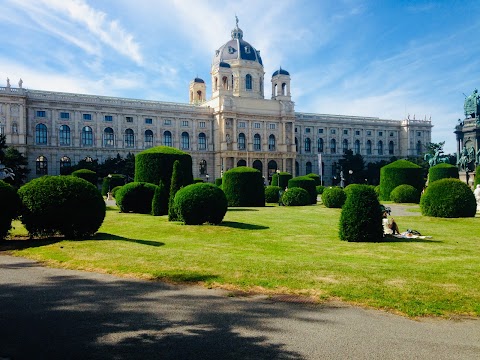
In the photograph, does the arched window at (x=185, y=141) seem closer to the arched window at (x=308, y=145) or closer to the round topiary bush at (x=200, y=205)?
the arched window at (x=308, y=145)

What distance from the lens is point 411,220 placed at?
1823 centimetres

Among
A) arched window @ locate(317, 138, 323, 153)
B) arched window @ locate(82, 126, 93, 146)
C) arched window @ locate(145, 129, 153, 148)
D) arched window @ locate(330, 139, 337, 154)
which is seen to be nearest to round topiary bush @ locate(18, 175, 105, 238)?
arched window @ locate(82, 126, 93, 146)

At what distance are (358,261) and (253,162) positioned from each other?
6371cm

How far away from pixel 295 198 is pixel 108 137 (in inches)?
1654

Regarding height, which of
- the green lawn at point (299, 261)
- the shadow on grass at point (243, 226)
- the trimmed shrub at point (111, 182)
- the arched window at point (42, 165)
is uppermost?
the arched window at point (42, 165)

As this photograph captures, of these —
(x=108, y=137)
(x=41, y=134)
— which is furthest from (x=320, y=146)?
(x=41, y=134)

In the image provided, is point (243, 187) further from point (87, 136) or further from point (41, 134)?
point (41, 134)

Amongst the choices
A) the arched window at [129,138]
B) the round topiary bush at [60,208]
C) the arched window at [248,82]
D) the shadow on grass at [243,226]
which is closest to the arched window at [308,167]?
the arched window at [248,82]

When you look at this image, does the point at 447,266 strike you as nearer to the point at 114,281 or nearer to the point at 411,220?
the point at 114,281

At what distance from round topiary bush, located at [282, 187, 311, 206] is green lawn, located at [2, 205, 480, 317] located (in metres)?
13.7

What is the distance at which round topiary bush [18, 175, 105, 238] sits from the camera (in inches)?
472

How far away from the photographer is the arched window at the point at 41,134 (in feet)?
193

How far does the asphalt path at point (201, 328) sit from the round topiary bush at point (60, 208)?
197 inches

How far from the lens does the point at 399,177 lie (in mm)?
32656
